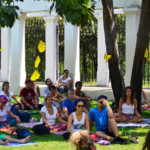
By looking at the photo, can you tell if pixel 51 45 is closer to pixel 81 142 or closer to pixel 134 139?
pixel 134 139

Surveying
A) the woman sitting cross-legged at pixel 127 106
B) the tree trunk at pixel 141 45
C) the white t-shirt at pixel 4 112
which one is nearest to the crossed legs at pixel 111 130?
the woman sitting cross-legged at pixel 127 106

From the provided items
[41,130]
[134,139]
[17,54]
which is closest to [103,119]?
[134,139]

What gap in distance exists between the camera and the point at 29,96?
52.4 ft

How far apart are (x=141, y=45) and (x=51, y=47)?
7591mm

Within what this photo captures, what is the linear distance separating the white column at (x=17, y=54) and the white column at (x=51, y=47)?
1095 mm

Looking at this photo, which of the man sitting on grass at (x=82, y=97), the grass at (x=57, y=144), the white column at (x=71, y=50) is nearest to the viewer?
the grass at (x=57, y=144)

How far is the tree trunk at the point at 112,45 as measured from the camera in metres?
13.8

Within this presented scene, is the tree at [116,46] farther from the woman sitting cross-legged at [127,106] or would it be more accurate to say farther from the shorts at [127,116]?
the shorts at [127,116]

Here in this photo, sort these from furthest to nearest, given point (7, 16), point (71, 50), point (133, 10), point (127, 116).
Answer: point (71, 50) → point (133, 10) → point (127, 116) → point (7, 16)

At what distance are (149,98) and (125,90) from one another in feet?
16.1

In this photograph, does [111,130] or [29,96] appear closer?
[111,130]

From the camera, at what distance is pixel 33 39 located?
22391 millimetres

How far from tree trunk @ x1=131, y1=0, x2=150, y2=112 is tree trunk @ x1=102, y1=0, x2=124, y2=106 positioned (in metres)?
0.47

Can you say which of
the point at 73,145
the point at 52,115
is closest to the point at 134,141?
the point at 52,115
